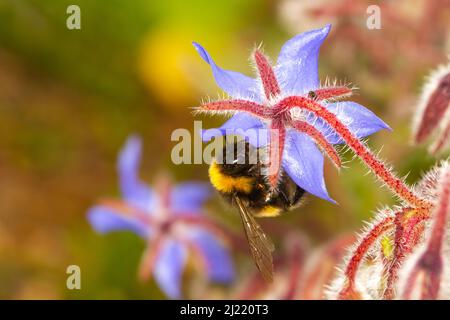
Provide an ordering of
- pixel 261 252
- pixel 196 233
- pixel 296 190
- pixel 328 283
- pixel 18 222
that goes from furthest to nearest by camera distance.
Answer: pixel 18 222
pixel 196 233
pixel 328 283
pixel 296 190
pixel 261 252

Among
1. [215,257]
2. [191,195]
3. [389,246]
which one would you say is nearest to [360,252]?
[389,246]

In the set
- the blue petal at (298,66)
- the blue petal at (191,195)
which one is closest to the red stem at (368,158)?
the blue petal at (298,66)

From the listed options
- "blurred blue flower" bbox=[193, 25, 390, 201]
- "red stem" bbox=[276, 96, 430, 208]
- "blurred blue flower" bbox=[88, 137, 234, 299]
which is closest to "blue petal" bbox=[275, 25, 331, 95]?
"blurred blue flower" bbox=[193, 25, 390, 201]

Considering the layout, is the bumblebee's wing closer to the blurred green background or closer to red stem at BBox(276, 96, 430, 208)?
red stem at BBox(276, 96, 430, 208)

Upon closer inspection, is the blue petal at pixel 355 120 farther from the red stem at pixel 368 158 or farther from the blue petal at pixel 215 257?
the blue petal at pixel 215 257

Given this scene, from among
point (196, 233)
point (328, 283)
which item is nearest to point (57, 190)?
point (196, 233)

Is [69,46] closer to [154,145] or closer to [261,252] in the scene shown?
[154,145]

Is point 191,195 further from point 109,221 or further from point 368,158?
point 368,158
